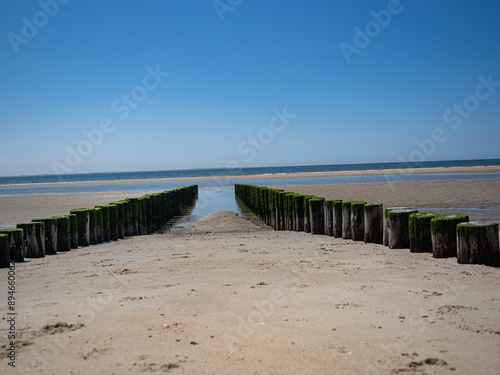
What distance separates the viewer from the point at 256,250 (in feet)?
26.7

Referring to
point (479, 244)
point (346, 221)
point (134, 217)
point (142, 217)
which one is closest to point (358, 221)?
point (346, 221)

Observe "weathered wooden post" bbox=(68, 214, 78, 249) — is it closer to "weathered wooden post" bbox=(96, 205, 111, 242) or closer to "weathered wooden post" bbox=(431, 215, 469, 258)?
"weathered wooden post" bbox=(96, 205, 111, 242)

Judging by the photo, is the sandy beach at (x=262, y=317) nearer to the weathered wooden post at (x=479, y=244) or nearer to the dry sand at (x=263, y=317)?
the dry sand at (x=263, y=317)

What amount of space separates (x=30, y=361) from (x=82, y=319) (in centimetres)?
85

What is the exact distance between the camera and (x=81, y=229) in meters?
10.0

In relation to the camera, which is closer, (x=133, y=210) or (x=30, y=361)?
(x=30, y=361)

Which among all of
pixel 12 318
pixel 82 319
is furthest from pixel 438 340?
pixel 12 318

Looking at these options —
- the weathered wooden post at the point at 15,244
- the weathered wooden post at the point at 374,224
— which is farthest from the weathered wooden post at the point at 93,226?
the weathered wooden post at the point at 374,224

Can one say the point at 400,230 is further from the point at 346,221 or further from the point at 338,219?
the point at 338,219

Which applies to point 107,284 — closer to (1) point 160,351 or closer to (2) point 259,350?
(1) point 160,351

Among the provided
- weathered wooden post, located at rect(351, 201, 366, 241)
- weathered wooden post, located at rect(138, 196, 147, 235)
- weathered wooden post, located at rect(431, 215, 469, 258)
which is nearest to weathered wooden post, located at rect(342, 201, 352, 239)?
weathered wooden post, located at rect(351, 201, 366, 241)

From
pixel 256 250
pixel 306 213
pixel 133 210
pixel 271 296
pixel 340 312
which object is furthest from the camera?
pixel 133 210

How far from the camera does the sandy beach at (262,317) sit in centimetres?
317

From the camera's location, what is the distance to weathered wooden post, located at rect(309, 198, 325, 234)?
34.3ft
